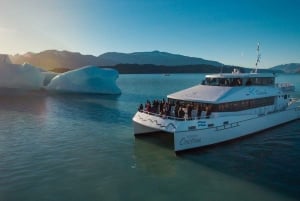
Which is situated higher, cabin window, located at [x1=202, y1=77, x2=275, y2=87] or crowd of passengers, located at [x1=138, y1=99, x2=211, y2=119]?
cabin window, located at [x1=202, y1=77, x2=275, y2=87]

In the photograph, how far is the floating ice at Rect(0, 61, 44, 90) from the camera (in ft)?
173

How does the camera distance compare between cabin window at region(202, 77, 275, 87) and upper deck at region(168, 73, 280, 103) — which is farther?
cabin window at region(202, 77, 275, 87)

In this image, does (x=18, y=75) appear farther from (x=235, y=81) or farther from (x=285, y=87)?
(x=285, y=87)

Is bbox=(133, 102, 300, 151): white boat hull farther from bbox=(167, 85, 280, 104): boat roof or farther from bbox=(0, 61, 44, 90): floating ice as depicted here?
bbox=(0, 61, 44, 90): floating ice

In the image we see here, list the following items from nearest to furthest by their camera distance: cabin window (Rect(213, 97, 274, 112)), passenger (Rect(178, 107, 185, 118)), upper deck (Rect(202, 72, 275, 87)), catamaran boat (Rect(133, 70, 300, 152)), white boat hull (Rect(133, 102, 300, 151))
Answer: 1. white boat hull (Rect(133, 102, 300, 151))
2. catamaran boat (Rect(133, 70, 300, 152))
3. passenger (Rect(178, 107, 185, 118))
4. cabin window (Rect(213, 97, 274, 112))
5. upper deck (Rect(202, 72, 275, 87))

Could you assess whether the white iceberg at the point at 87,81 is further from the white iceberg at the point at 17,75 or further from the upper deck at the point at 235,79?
the upper deck at the point at 235,79

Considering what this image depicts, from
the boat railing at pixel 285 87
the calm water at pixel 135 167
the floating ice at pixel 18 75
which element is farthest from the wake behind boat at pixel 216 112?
the floating ice at pixel 18 75

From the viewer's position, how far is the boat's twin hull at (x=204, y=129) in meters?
17.1

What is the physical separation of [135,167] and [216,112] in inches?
264

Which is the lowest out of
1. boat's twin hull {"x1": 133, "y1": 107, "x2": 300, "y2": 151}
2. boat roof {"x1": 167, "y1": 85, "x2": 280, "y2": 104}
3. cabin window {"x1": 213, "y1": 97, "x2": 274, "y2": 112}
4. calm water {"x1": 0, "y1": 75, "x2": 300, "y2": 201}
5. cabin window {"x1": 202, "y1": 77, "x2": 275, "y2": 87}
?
calm water {"x1": 0, "y1": 75, "x2": 300, "y2": 201}

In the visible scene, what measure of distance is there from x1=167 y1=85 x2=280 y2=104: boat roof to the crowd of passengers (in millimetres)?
457

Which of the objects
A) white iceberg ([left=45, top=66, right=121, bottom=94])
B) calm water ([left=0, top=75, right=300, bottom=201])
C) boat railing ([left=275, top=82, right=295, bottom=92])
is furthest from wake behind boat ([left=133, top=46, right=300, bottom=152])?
white iceberg ([left=45, top=66, right=121, bottom=94])

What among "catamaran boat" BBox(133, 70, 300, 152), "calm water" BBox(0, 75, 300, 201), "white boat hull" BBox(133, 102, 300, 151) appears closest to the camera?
"calm water" BBox(0, 75, 300, 201)

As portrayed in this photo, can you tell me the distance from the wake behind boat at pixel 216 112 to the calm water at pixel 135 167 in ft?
2.37
